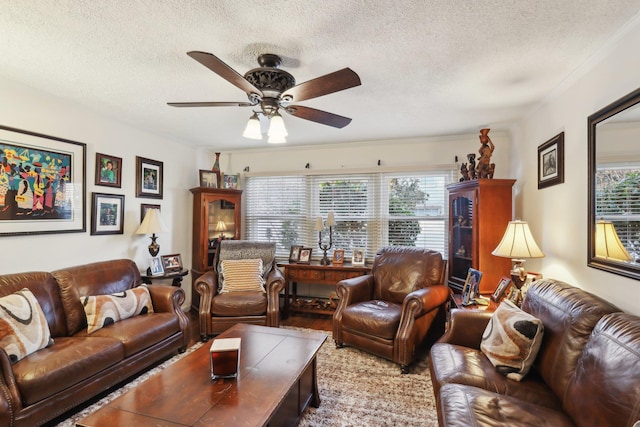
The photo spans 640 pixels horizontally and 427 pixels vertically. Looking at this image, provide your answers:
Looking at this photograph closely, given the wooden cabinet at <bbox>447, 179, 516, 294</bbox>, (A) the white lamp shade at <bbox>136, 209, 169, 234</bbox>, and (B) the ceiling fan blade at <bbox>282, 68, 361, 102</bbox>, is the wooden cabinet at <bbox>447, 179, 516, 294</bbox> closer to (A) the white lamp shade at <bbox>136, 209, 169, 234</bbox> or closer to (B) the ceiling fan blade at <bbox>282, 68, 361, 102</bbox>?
(B) the ceiling fan blade at <bbox>282, 68, 361, 102</bbox>

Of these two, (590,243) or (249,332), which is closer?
(590,243)

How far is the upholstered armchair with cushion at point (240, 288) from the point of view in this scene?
3.20 metres

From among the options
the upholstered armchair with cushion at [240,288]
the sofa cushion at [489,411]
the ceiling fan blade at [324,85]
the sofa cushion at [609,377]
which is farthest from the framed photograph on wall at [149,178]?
the sofa cushion at [609,377]

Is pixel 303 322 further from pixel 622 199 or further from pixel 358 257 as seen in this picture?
pixel 622 199

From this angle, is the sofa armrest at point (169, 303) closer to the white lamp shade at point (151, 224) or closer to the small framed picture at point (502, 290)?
the white lamp shade at point (151, 224)

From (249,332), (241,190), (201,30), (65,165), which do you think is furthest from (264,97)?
(241,190)

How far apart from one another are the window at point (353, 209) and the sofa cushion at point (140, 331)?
2.02 metres

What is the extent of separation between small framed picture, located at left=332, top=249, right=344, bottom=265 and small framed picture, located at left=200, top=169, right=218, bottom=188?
6.49ft

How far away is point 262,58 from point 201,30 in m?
0.38

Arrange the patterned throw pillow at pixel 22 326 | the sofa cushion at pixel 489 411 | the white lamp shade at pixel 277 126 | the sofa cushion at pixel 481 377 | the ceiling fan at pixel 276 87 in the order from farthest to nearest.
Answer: the white lamp shade at pixel 277 126, the patterned throw pillow at pixel 22 326, the ceiling fan at pixel 276 87, the sofa cushion at pixel 481 377, the sofa cushion at pixel 489 411

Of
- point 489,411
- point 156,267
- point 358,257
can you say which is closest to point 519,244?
point 489,411

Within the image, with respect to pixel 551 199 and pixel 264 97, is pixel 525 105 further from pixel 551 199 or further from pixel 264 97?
pixel 264 97

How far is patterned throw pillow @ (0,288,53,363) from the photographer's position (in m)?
1.89

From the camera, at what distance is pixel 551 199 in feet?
8.32
